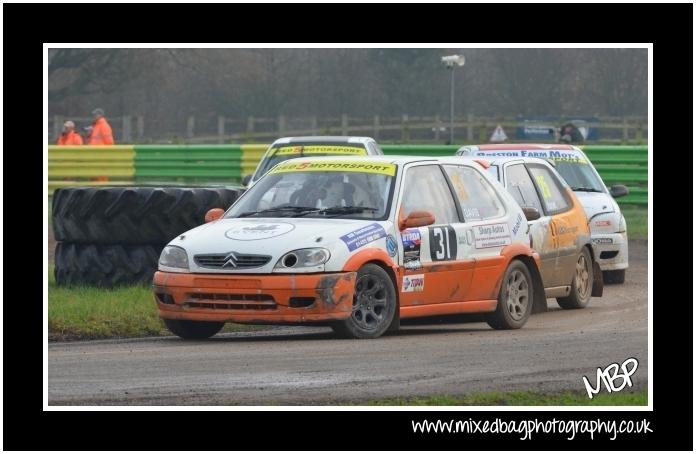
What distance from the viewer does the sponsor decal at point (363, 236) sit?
10.8 meters

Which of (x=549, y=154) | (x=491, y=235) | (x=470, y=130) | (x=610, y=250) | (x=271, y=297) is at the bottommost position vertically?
(x=271, y=297)

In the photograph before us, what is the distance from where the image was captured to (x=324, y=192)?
11.7 metres

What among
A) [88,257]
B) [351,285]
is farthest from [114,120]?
[351,285]

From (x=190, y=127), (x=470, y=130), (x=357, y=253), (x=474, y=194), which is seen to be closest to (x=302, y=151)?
(x=474, y=194)

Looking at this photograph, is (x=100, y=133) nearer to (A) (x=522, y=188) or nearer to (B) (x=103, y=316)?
(A) (x=522, y=188)

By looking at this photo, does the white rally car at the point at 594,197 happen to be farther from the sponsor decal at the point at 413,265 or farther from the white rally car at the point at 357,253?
the sponsor decal at the point at 413,265

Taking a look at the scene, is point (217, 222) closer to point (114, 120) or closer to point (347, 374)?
point (347, 374)

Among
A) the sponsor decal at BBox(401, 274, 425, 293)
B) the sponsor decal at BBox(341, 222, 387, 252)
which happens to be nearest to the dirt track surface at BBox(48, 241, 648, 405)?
the sponsor decal at BBox(401, 274, 425, 293)

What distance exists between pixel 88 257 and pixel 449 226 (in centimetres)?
387

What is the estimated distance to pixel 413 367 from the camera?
30.7 ft

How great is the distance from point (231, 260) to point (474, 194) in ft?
8.89

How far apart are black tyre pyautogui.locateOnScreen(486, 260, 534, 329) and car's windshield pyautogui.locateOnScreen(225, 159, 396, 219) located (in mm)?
1431

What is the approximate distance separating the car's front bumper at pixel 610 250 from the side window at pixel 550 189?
2029 millimetres

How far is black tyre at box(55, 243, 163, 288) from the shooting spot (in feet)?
45.1
